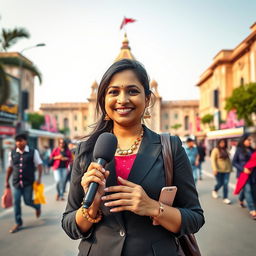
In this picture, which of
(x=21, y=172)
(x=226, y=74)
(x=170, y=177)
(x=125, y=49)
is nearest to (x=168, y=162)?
(x=170, y=177)

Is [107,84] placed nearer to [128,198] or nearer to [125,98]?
[125,98]

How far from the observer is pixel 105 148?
1364 millimetres

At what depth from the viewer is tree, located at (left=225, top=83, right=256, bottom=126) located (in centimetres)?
2417

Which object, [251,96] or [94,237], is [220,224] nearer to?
[94,237]

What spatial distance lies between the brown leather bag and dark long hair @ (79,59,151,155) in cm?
32

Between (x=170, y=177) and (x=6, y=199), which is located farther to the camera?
(x=6, y=199)

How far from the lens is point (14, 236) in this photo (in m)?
4.85

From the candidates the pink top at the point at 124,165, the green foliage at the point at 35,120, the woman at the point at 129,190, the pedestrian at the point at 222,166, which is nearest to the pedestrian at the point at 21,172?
the woman at the point at 129,190

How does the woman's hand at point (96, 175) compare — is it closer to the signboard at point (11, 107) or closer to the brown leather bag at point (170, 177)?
the brown leather bag at point (170, 177)

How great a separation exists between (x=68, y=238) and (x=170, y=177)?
3.88 meters

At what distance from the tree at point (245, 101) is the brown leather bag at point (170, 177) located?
24525 mm

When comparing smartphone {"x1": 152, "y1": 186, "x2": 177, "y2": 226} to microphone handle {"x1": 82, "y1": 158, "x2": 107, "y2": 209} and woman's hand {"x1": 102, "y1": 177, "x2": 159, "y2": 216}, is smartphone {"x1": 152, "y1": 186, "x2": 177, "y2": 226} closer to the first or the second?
woman's hand {"x1": 102, "y1": 177, "x2": 159, "y2": 216}

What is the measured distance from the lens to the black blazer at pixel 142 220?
4.44ft

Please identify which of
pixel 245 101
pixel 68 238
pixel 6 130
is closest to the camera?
pixel 68 238
